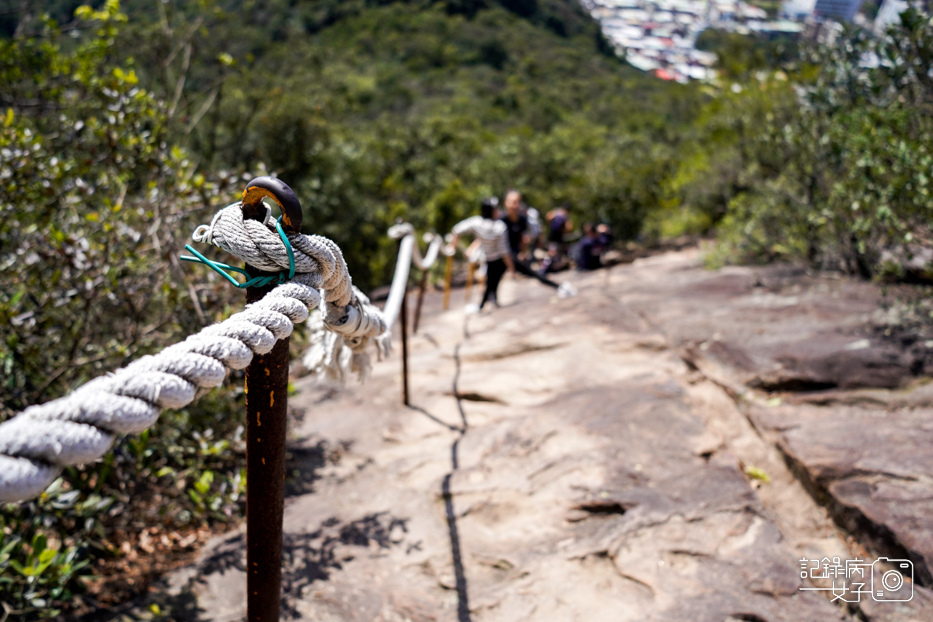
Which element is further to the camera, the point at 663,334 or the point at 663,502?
the point at 663,334

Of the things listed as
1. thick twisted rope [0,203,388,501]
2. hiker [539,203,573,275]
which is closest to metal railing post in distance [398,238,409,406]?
thick twisted rope [0,203,388,501]

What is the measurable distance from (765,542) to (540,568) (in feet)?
3.29

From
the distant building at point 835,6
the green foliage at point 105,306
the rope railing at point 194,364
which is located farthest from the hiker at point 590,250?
the distant building at point 835,6

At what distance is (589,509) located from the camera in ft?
9.38

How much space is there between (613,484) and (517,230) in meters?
4.30

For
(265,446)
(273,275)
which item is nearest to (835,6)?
(273,275)

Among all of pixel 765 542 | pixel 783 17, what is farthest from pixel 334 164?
pixel 783 17

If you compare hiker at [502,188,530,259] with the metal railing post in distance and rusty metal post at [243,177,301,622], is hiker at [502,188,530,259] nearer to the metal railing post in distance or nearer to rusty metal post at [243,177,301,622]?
the metal railing post in distance

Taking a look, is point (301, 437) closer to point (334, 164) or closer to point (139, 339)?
point (139, 339)

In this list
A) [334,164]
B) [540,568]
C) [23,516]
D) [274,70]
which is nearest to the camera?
[540,568]

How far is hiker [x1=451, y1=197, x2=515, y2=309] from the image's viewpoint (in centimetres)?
604

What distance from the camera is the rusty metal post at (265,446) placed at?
1410 millimetres

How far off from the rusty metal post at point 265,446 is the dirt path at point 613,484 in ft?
2.89

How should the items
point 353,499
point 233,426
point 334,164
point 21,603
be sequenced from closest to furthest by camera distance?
1. point 21,603
2. point 353,499
3. point 233,426
4. point 334,164
